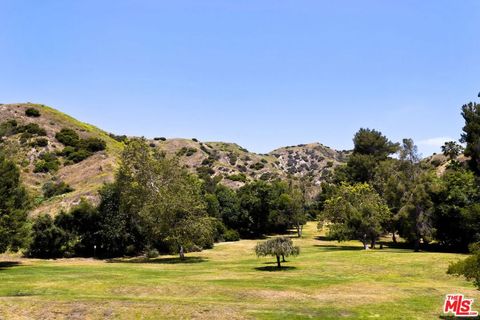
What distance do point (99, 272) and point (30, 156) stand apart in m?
79.1

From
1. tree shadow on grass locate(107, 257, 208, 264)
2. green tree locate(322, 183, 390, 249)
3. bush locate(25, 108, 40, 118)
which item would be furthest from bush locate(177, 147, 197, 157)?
tree shadow on grass locate(107, 257, 208, 264)

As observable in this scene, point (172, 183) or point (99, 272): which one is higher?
point (172, 183)

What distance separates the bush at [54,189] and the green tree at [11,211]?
127 feet

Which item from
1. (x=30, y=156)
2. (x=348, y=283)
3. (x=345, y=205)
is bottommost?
(x=348, y=283)

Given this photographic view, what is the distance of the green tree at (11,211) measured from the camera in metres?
46.6

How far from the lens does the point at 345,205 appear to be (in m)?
70.9

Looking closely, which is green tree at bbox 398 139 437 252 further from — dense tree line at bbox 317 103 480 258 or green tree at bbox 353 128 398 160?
green tree at bbox 353 128 398 160

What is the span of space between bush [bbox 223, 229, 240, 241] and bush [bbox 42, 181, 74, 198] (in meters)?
33.3

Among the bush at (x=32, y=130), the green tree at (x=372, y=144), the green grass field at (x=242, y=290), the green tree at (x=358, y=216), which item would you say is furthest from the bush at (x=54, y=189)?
the green tree at (x=372, y=144)

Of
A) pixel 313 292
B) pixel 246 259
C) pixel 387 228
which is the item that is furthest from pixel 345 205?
pixel 313 292

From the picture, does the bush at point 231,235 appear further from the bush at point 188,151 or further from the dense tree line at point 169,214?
the bush at point 188,151

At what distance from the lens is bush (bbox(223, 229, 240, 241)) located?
85.8m

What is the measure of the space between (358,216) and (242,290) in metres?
40.8

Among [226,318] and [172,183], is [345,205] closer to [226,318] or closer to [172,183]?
[172,183]
